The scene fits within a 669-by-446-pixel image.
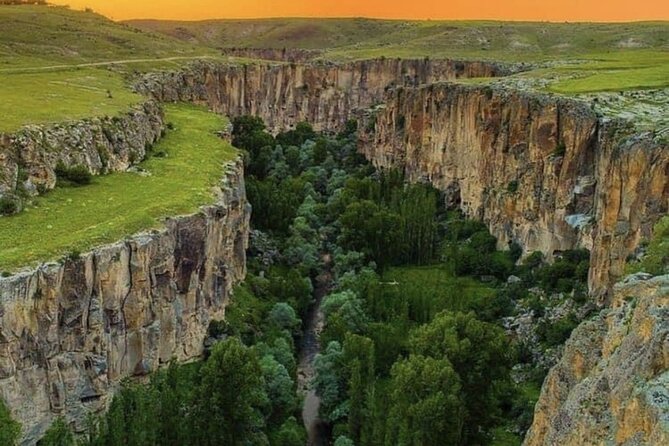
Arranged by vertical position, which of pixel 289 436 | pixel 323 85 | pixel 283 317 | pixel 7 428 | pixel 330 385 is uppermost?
pixel 323 85

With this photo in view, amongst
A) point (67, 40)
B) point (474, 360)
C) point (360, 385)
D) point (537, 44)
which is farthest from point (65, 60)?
point (537, 44)

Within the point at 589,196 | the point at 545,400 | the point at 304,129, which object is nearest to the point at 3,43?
the point at 304,129

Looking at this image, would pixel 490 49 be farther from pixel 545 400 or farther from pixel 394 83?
pixel 545 400

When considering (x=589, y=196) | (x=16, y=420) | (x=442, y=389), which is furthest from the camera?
(x=589, y=196)

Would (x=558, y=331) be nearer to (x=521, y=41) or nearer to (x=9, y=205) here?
(x=9, y=205)

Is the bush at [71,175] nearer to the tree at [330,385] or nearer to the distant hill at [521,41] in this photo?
the tree at [330,385]

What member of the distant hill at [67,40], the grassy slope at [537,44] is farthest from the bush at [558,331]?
the distant hill at [67,40]
